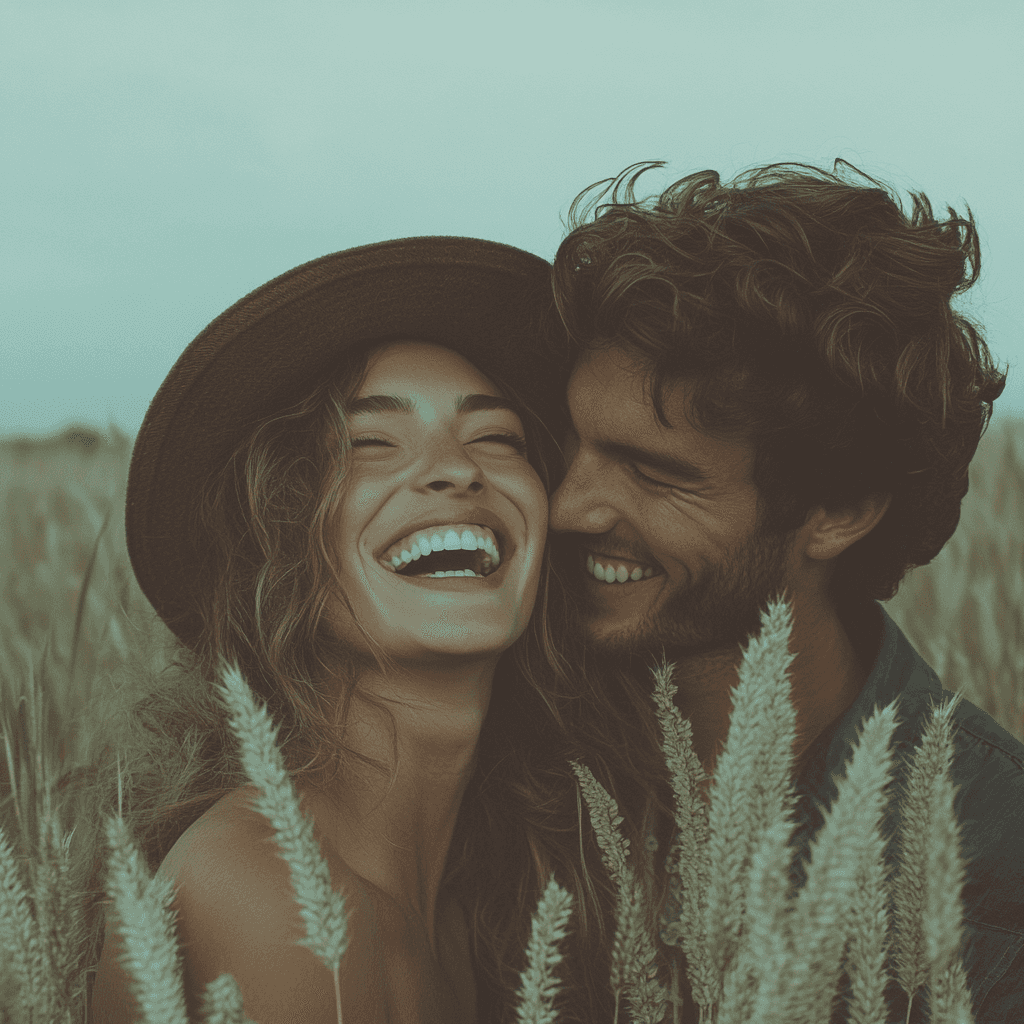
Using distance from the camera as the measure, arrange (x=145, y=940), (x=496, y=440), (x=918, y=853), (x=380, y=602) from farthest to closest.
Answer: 1. (x=496, y=440)
2. (x=380, y=602)
3. (x=918, y=853)
4. (x=145, y=940)

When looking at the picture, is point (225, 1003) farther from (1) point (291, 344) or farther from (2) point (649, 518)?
(2) point (649, 518)

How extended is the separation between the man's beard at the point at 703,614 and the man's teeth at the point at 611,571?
0.03m

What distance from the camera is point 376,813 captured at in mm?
2057

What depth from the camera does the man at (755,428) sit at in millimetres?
2570

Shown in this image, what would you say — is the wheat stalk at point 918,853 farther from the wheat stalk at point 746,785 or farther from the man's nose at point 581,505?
the man's nose at point 581,505

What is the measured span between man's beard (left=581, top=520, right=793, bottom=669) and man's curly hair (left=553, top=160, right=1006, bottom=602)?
13 cm

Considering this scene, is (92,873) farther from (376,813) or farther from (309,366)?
(309,366)

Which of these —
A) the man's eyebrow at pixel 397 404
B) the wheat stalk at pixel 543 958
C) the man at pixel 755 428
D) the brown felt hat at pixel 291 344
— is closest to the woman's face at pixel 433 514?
the man's eyebrow at pixel 397 404

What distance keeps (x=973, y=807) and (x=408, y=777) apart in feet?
4.65

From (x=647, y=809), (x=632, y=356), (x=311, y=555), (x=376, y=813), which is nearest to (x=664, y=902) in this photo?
(x=647, y=809)

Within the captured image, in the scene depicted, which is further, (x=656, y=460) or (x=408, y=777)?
(x=656, y=460)

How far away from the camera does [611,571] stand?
2650 millimetres

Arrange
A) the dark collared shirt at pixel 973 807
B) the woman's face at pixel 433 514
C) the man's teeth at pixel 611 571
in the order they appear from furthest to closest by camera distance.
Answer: the man's teeth at pixel 611 571 < the dark collared shirt at pixel 973 807 < the woman's face at pixel 433 514

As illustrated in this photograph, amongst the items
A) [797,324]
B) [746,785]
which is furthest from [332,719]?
[797,324]
